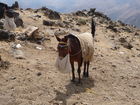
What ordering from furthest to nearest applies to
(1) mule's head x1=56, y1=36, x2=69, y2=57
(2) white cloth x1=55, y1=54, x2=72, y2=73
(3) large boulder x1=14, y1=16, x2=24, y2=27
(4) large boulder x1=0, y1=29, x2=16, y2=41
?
(3) large boulder x1=14, y1=16, x2=24, y2=27, (4) large boulder x1=0, y1=29, x2=16, y2=41, (2) white cloth x1=55, y1=54, x2=72, y2=73, (1) mule's head x1=56, y1=36, x2=69, y2=57

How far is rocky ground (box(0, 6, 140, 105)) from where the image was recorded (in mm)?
12328

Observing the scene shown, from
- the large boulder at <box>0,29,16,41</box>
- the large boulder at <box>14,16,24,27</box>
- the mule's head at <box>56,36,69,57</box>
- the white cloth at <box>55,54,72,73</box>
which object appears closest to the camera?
the mule's head at <box>56,36,69,57</box>

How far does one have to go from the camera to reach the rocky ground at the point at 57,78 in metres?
12.3

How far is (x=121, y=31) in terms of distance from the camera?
27625 mm

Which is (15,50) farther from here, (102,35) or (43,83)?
(102,35)

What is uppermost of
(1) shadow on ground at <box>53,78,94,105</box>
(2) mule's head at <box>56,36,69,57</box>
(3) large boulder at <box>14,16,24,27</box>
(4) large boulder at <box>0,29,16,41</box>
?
(3) large boulder at <box>14,16,24,27</box>

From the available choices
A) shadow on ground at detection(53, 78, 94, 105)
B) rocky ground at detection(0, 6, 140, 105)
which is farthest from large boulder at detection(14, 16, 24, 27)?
shadow on ground at detection(53, 78, 94, 105)

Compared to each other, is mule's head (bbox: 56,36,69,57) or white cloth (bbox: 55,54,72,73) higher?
mule's head (bbox: 56,36,69,57)

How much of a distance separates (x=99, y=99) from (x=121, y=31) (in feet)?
51.4

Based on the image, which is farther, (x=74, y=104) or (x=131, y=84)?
(x=131, y=84)

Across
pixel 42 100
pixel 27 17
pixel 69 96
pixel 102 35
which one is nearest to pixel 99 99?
pixel 69 96

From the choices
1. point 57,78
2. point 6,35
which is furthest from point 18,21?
point 57,78

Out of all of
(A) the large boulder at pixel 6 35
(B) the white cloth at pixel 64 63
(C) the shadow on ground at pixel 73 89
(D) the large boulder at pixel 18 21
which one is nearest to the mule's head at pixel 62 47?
(B) the white cloth at pixel 64 63

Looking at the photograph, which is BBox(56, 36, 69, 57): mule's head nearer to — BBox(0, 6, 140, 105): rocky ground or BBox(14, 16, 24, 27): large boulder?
BBox(0, 6, 140, 105): rocky ground
